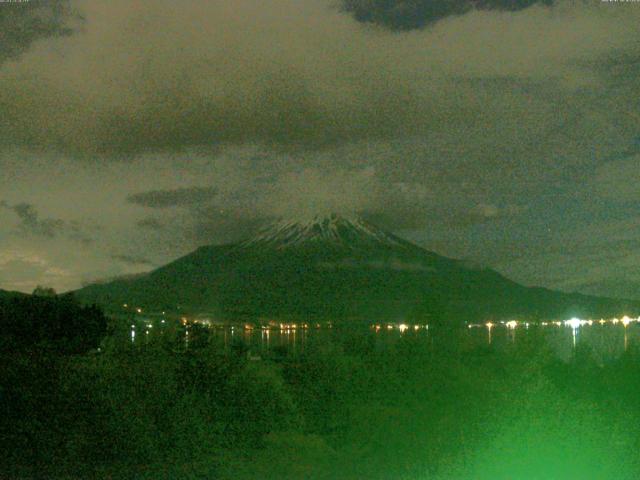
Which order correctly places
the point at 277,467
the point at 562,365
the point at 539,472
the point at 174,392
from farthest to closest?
the point at 562,365 < the point at 174,392 < the point at 277,467 < the point at 539,472

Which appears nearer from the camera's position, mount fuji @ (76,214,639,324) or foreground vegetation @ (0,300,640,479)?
foreground vegetation @ (0,300,640,479)

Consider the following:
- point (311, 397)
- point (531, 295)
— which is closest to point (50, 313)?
point (311, 397)

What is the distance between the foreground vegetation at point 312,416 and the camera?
40.5 feet

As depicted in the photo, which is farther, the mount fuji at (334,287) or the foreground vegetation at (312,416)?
the mount fuji at (334,287)

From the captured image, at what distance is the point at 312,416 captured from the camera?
1595cm

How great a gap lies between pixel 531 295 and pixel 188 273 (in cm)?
6122

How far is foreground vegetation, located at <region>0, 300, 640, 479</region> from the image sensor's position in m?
12.4

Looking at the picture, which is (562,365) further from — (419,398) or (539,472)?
→ (539,472)

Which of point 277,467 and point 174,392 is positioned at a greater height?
point 174,392

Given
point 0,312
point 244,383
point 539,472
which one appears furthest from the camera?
point 0,312

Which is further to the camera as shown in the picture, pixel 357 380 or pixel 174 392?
pixel 357 380

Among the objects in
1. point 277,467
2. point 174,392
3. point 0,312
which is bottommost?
point 277,467

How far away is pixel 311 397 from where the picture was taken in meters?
16.3

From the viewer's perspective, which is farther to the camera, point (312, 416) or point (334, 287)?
point (334, 287)
